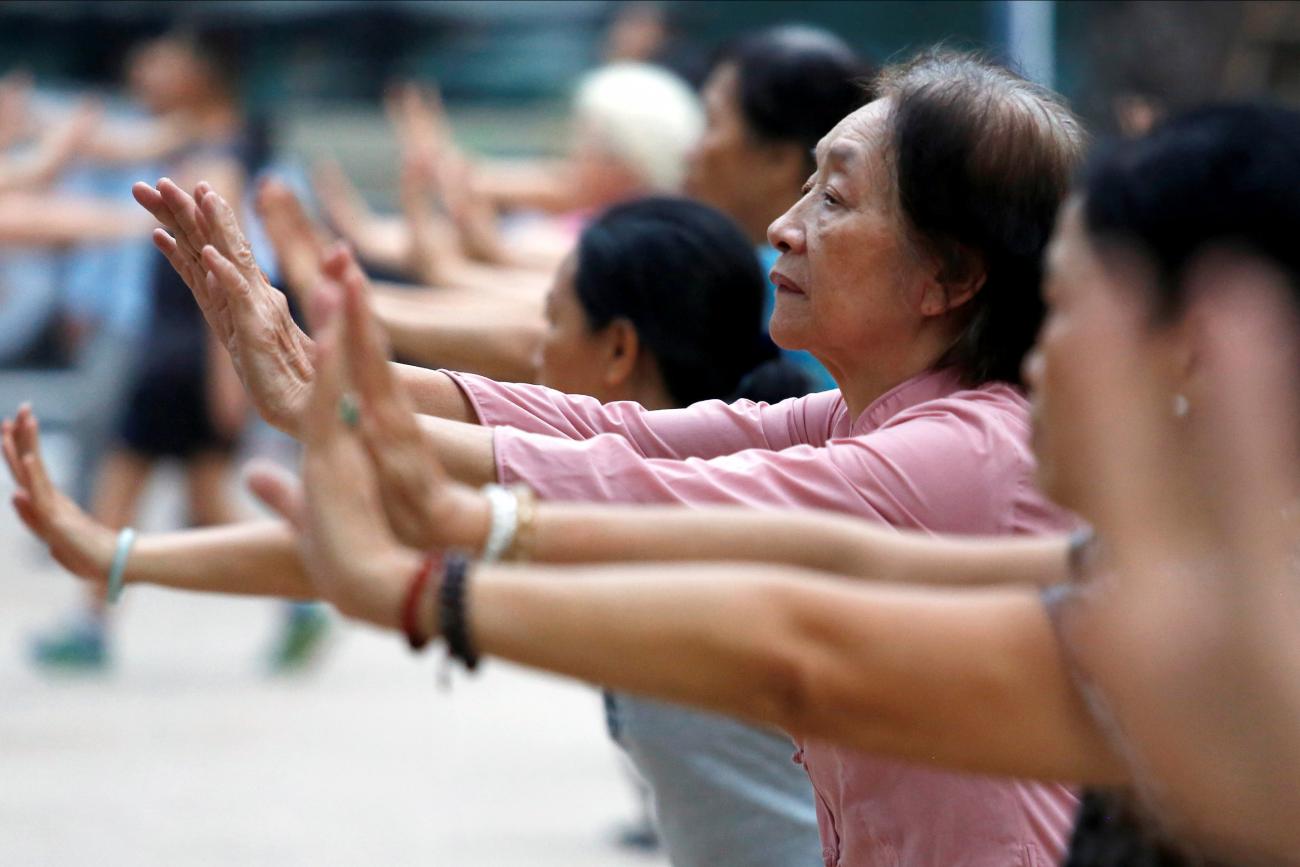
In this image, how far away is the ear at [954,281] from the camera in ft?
7.20

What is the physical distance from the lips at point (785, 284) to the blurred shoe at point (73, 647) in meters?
4.73

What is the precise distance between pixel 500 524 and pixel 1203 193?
63 cm

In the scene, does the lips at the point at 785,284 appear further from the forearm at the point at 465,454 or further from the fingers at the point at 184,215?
the fingers at the point at 184,215

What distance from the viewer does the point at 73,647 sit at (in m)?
6.47

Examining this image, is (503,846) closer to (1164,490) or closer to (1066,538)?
(1066,538)

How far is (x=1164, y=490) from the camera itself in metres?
1.45

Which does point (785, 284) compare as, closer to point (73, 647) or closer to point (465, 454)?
point (465, 454)

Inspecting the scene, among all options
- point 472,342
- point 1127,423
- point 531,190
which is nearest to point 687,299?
point 472,342

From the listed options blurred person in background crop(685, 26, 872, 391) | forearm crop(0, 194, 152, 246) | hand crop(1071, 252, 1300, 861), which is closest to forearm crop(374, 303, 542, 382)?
blurred person in background crop(685, 26, 872, 391)

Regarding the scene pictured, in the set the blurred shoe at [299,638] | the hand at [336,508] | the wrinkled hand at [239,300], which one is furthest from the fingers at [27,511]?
the blurred shoe at [299,638]

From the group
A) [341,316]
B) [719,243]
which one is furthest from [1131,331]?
[719,243]

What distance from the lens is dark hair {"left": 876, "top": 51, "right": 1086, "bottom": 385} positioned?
2150 millimetres

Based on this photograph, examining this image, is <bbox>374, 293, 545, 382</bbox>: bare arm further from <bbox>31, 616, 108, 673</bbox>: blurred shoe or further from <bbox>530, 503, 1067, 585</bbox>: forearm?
<bbox>31, 616, 108, 673</bbox>: blurred shoe

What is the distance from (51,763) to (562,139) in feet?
28.5
